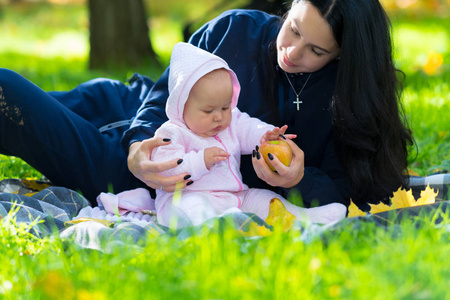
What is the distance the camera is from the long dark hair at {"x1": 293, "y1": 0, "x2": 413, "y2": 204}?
282 cm

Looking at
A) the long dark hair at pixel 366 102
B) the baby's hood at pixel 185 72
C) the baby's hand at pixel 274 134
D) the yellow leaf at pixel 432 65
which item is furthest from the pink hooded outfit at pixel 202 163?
A: the yellow leaf at pixel 432 65

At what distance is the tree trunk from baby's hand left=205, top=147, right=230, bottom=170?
5.22 m

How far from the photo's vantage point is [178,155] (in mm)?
2691

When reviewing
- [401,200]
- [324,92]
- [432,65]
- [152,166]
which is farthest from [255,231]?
[432,65]

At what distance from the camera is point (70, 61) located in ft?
29.8

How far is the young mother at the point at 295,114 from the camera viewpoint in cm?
282

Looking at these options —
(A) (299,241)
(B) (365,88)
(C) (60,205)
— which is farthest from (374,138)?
(C) (60,205)

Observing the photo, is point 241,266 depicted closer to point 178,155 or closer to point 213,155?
point 213,155

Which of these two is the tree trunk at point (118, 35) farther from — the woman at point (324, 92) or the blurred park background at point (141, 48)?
the woman at point (324, 92)

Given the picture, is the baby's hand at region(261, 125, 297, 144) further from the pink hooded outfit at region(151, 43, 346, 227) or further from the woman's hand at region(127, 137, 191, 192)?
the woman's hand at region(127, 137, 191, 192)

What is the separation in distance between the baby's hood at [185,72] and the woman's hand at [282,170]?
41 cm

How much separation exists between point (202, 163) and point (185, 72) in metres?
0.42

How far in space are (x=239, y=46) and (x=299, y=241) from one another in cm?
150

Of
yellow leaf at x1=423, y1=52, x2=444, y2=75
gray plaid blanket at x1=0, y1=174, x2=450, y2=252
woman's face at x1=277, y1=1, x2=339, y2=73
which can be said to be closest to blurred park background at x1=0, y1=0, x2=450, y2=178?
yellow leaf at x1=423, y1=52, x2=444, y2=75
